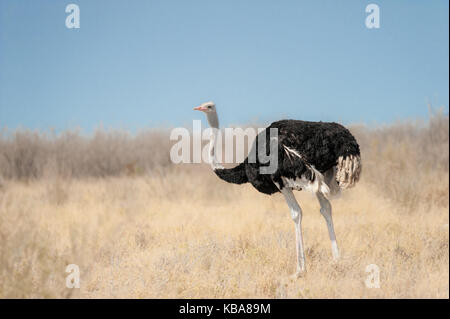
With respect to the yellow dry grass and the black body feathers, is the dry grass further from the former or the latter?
the black body feathers

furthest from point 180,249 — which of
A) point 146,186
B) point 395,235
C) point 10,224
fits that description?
point 146,186

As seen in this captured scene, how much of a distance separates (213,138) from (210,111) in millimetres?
331

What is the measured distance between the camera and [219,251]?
5.58 meters

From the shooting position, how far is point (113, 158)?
653 inches

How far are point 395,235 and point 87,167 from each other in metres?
12.0

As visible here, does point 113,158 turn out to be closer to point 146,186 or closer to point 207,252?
point 146,186

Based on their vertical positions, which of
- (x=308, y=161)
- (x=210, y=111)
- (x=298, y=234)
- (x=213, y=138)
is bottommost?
(x=298, y=234)

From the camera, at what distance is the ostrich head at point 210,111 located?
5727 mm

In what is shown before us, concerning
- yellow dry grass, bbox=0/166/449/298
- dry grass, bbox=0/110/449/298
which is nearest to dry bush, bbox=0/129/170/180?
dry grass, bbox=0/110/449/298

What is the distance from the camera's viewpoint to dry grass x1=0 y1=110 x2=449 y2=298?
3.88 metres

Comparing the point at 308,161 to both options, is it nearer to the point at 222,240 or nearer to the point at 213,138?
the point at 213,138

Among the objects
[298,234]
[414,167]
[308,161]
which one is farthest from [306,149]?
[414,167]

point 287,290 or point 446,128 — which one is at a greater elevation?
point 446,128

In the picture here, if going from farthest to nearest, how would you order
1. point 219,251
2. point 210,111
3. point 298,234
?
point 210,111
point 219,251
point 298,234
